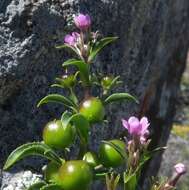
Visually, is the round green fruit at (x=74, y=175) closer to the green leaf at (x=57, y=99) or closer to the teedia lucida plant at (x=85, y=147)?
the teedia lucida plant at (x=85, y=147)

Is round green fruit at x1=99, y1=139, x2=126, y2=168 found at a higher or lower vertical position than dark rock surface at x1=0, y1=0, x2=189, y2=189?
lower

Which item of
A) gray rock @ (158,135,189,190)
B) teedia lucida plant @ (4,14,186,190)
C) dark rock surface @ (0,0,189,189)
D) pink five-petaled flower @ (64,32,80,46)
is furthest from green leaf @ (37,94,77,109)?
gray rock @ (158,135,189,190)

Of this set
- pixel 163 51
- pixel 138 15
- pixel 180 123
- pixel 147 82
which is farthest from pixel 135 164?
pixel 180 123

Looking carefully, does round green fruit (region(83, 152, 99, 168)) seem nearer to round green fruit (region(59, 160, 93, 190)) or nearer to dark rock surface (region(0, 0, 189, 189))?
round green fruit (region(59, 160, 93, 190))

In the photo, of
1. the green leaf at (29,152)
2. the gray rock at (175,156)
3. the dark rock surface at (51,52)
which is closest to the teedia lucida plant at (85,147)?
the green leaf at (29,152)

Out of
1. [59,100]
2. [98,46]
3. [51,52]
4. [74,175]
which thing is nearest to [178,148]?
[51,52]

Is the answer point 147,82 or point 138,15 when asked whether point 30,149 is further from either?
point 147,82
